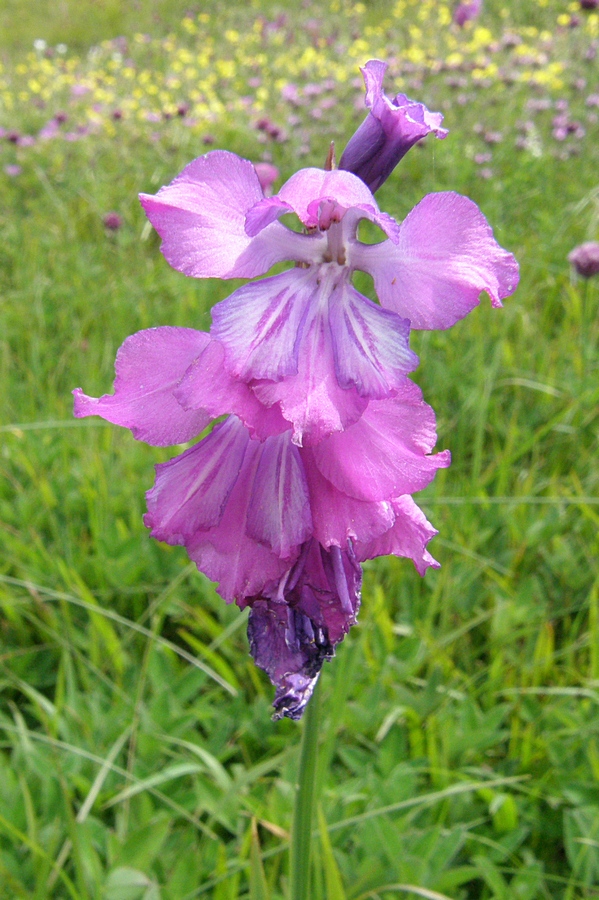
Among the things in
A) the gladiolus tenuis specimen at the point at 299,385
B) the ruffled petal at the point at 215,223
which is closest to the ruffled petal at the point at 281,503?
the gladiolus tenuis specimen at the point at 299,385

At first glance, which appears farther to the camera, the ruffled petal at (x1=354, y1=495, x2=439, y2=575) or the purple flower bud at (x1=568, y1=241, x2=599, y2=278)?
the purple flower bud at (x1=568, y1=241, x2=599, y2=278)

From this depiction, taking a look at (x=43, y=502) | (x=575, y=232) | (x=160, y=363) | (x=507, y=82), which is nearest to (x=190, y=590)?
(x=43, y=502)

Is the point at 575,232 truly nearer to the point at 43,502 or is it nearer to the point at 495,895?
the point at 43,502

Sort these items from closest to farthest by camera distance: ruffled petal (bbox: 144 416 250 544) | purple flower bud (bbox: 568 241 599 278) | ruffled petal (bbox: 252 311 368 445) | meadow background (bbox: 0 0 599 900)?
ruffled petal (bbox: 252 311 368 445), ruffled petal (bbox: 144 416 250 544), meadow background (bbox: 0 0 599 900), purple flower bud (bbox: 568 241 599 278)

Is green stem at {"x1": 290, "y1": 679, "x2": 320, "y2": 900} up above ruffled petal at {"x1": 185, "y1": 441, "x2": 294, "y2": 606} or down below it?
below

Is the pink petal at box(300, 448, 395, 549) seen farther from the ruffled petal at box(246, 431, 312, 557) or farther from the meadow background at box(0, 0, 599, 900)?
the meadow background at box(0, 0, 599, 900)

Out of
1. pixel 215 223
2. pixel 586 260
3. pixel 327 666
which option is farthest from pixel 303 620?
pixel 586 260

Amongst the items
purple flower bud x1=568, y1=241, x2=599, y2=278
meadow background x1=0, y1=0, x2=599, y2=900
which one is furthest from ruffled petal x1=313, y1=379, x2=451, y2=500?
purple flower bud x1=568, y1=241, x2=599, y2=278
